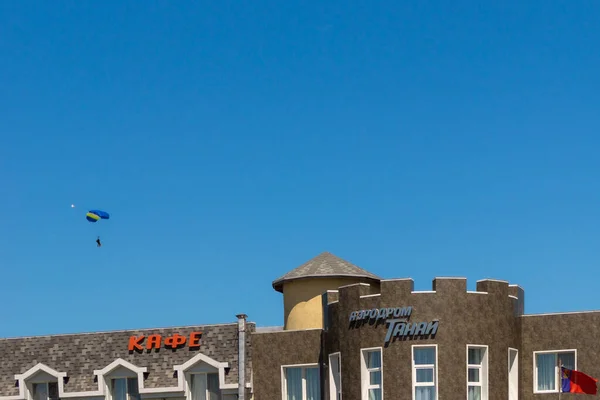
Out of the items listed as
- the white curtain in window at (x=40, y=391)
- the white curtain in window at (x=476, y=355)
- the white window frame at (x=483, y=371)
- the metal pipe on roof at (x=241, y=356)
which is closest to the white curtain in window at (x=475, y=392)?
the white window frame at (x=483, y=371)

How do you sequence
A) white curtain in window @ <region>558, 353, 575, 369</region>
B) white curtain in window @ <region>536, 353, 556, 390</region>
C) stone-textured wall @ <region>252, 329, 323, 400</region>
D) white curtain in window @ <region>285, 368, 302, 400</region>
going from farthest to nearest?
white curtain in window @ <region>285, 368, 302, 400</region> → stone-textured wall @ <region>252, 329, 323, 400</region> → white curtain in window @ <region>536, 353, 556, 390</region> → white curtain in window @ <region>558, 353, 575, 369</region>

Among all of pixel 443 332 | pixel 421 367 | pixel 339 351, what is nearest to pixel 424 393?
pixel 421 367

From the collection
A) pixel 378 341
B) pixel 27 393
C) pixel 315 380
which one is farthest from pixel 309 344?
pixel 27 393

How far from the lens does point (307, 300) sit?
164 feet

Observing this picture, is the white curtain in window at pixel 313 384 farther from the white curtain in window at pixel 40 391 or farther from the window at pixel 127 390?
the white curtain in window at pixel 40 391

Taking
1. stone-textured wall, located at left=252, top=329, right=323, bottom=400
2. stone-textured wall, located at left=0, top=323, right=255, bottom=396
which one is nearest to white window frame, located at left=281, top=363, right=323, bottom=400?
stone-textured wall, located at left=252, top=329, right=323, bottom=400

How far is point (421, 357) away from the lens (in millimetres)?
43406

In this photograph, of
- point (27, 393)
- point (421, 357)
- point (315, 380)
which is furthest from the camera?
point (27, 393)

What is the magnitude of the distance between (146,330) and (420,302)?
1307 cm

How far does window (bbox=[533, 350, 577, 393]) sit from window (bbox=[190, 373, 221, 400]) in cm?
1285

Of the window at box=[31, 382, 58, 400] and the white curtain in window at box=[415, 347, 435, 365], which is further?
the window at box=[31, 382, 58, 400]

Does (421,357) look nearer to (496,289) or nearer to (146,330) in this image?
(496,289)

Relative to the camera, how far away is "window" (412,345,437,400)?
142 feet

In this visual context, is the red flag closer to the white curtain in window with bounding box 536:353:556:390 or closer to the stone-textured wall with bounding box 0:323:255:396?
the white curtain in window with bounding box 536:353:556:390
